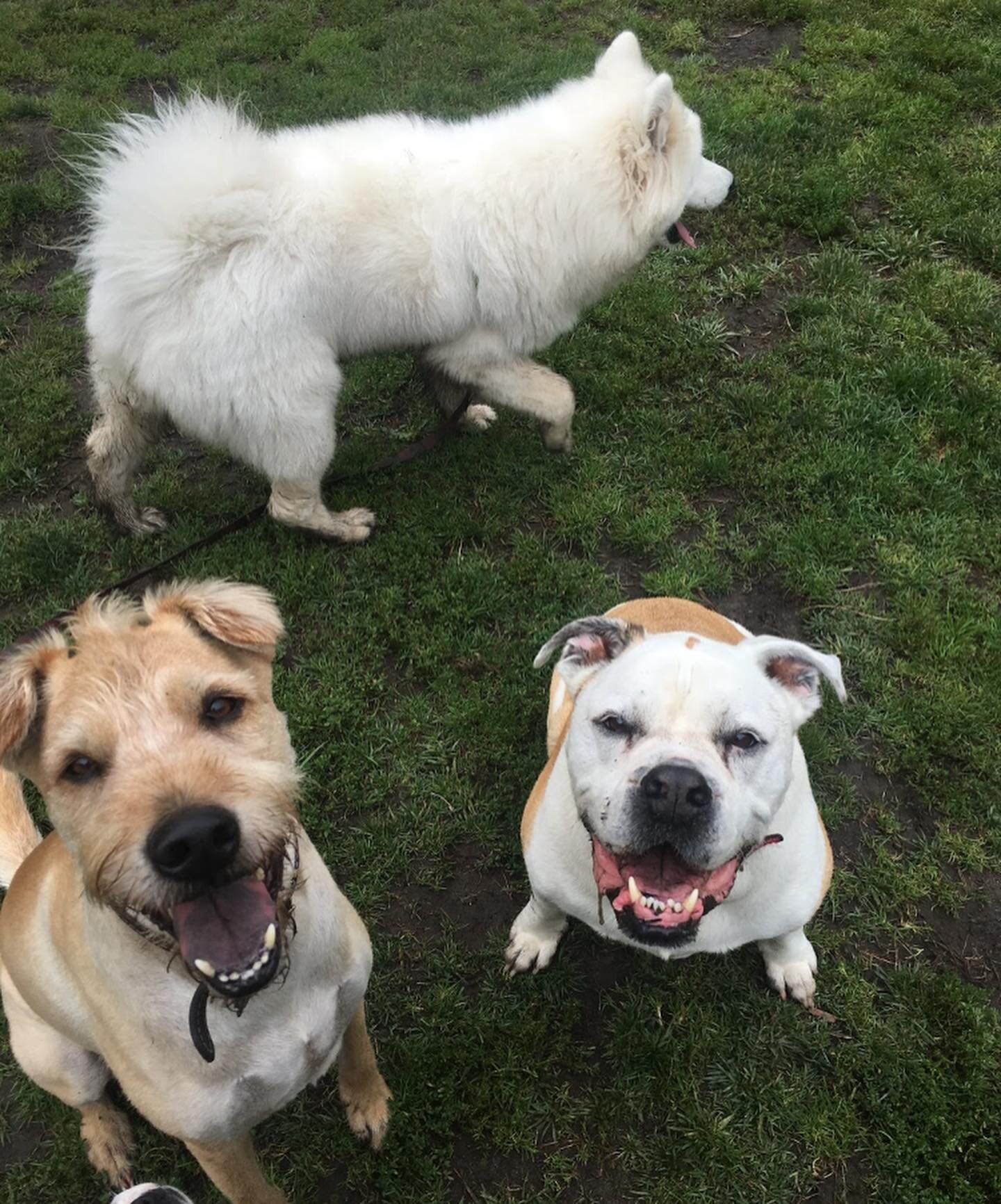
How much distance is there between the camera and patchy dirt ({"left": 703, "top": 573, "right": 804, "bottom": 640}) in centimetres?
424

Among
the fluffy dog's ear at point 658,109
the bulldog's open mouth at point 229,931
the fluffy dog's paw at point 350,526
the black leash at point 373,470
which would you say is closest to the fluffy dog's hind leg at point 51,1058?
the bulldog's open mouth at point 229,931

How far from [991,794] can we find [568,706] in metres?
2.09

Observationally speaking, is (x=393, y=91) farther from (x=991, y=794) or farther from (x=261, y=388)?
(x=991, y=794)

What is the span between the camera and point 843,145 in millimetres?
6375

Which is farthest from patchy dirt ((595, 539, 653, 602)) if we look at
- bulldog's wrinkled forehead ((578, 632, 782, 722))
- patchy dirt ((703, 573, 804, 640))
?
bulldog's wrinkled forehead ((578, 632, 782, 722))

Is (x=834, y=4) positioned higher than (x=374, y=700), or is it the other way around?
(x=834, y=4)

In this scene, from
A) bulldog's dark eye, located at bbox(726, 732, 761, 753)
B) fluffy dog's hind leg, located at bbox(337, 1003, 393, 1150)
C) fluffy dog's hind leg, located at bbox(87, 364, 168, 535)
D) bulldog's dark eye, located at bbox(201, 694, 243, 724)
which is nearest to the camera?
bulldog's dark eye, located at bbox(201, 694, 243, 724)

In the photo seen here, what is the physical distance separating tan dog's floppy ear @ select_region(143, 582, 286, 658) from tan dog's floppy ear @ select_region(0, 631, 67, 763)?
300 millimetres

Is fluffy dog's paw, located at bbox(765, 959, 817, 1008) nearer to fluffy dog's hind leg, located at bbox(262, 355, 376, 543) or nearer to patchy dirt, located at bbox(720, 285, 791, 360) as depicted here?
fluffy dog's hind leg, located at bbox(262, 355, 376, 543)

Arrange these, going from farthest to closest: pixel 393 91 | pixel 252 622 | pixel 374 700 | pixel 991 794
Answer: pixel 393 91 → pixel 374 700 → pixel 991 794 → pixel 252 622

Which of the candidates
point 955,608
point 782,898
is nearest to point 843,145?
point 955,608

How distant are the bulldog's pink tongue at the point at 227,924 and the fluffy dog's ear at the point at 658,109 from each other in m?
3.78

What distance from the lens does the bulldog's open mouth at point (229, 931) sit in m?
1.78

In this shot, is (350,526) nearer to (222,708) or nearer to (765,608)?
(765,608)
